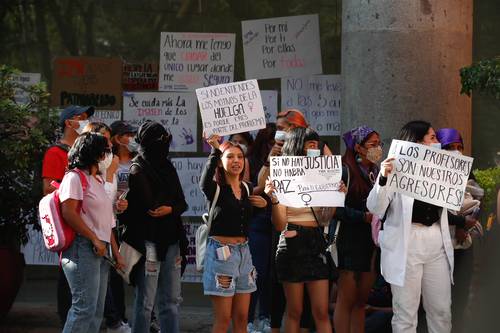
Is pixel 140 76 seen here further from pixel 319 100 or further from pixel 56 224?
pixel 56 224

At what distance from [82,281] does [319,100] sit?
200 inches

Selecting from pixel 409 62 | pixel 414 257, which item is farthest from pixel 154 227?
pixel 409 62

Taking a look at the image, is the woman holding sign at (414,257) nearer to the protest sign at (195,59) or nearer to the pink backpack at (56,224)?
the pink backpack at (56,224)

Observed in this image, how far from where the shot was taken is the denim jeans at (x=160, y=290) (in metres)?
9.50

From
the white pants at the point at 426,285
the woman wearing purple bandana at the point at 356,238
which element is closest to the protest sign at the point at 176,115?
the woman wearing purple bandana at the point at 356,238

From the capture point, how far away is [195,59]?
525 inches

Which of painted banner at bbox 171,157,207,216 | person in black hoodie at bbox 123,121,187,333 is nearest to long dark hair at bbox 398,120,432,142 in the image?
person in black hoodie at bbox 123,121,187,333

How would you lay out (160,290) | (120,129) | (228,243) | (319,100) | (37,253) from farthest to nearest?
(37,253)
(319,100)
(120,129)
(160,290)
(228,243)

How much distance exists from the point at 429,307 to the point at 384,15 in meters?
3.17

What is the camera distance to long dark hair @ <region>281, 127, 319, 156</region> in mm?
9477

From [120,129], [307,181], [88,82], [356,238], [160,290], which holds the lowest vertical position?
[160,290]

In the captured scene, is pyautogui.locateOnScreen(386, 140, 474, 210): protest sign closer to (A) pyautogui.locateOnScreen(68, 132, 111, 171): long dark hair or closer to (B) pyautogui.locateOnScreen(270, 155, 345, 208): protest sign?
(B) pyautogui.locateOnScreen(270, 155, 345, 208): protest sign

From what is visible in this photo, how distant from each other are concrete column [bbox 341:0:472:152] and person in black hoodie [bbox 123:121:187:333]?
2336mm

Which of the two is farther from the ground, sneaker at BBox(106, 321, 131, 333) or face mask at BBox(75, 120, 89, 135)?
face mask at BBox(75, 120, 89, 135)
